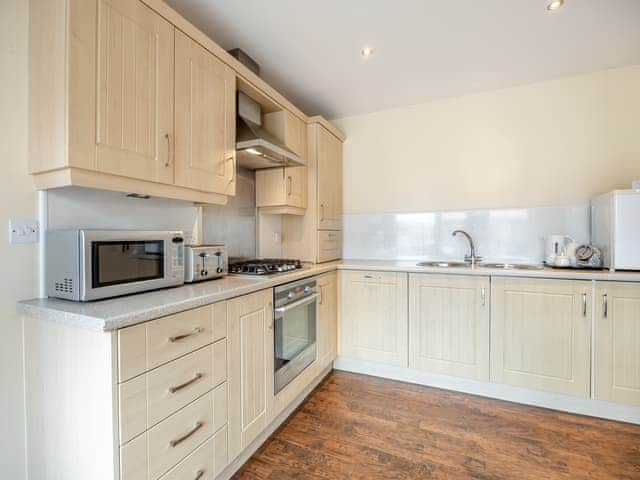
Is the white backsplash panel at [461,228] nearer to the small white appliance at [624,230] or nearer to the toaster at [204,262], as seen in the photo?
the small white appliance at [624,230]

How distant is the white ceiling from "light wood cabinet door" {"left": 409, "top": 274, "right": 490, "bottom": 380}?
161 cm

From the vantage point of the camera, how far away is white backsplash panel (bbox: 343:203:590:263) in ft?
8.23

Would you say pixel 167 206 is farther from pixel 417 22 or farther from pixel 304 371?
pixel 417 22

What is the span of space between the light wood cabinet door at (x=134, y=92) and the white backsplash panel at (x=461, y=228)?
2.12 m

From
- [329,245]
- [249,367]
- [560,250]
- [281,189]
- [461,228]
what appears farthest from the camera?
[329,245]

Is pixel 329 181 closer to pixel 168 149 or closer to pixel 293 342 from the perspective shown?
pixel 293 342

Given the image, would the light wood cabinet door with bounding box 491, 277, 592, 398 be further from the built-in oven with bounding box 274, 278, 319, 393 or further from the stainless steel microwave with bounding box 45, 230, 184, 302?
the stainless steel microwave with bounding box 45, 230, 184, 302

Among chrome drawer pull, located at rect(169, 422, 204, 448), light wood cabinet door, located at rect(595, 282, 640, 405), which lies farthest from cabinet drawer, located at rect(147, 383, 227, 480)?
light wood cabinet door, located at rect(595, 282, 640, 405)

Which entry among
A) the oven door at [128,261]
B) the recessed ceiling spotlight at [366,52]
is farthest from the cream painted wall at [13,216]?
the recessed ceiling spotlight at [366,52]

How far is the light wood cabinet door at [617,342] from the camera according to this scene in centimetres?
187

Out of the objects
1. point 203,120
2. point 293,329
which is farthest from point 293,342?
point 203,120

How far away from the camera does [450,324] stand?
2.30 m

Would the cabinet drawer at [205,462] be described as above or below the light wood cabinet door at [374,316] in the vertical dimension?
below

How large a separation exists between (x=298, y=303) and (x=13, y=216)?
144 centimetres
